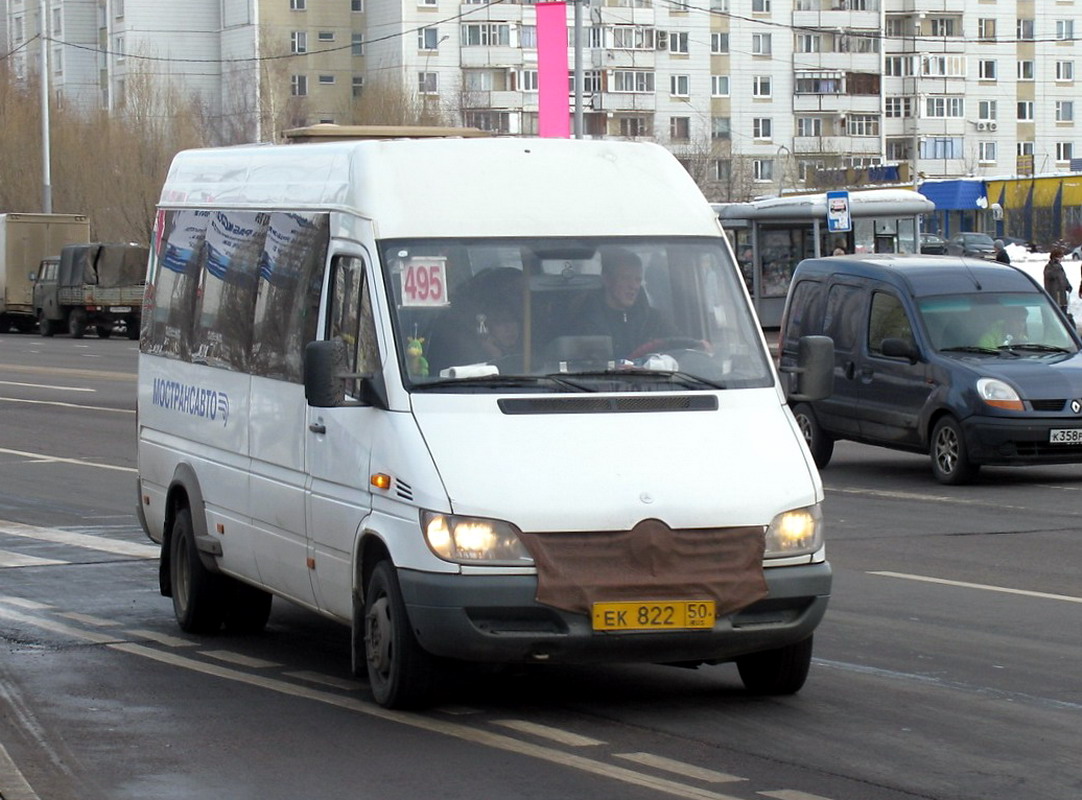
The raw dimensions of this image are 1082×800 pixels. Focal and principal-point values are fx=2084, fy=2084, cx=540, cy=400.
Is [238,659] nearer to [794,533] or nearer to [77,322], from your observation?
[794,533]

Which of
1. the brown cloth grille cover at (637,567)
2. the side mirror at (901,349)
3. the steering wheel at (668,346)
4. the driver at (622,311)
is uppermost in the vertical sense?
the driver at (622,311)

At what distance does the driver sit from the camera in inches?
324

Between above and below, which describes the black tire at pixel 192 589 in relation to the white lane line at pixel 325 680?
above

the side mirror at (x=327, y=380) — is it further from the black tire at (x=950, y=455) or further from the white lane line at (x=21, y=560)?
the black tire at (x=950, y=455)

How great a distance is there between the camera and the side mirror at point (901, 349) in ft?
58.8

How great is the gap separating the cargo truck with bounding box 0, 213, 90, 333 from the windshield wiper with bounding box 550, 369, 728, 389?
51876mm

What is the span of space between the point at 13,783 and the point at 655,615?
2.29 metres

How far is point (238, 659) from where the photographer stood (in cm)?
945

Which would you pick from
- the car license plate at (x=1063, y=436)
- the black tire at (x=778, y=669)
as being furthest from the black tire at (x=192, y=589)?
the car license plate at (x=1063, y=436)

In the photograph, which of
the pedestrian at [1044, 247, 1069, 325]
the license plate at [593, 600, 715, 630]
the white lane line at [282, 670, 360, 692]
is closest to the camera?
the license plate at [593, 600, 715, 630]

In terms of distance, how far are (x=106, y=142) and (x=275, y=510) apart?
7492 cm

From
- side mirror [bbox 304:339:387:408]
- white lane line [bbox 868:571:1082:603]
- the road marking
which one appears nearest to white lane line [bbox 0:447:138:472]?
white lane line [bbox 868:571:1082:603]

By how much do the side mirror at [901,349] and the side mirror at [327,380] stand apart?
1050 centimetres

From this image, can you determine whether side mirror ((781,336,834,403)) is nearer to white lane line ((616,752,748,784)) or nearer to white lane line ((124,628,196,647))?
white lane line ((616,752,748,784))
